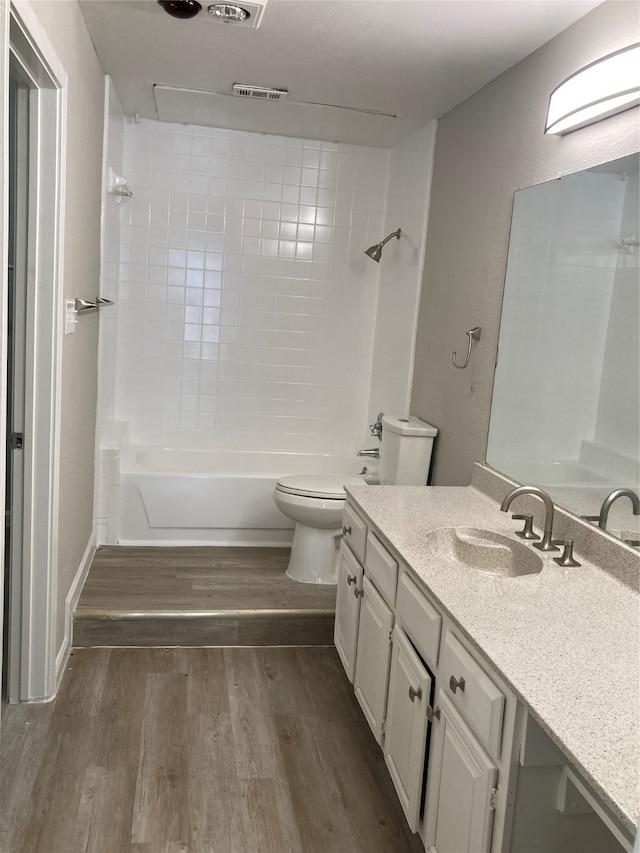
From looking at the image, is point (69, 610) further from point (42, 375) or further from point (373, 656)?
point (373, 656)

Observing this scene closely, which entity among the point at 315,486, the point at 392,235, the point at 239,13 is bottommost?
the point at 315,486

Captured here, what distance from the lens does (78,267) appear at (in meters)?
2.72

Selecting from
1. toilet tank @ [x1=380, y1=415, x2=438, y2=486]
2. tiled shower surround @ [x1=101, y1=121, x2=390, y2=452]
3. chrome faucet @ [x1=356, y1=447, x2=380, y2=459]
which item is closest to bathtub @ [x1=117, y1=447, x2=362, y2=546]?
chrome faucet @ [x1=356, y1=447, x2=380, y2=459]

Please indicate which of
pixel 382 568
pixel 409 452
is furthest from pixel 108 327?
pixel 382 568

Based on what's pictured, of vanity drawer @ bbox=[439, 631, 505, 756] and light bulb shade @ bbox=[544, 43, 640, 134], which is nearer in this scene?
vanity drawer @ bbox=[439, 631, 505, 756]

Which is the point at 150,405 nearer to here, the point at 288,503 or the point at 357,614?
the point at 288,503

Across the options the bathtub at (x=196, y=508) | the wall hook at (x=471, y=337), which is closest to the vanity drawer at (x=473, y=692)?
the wall hook at (x=471, y=337)

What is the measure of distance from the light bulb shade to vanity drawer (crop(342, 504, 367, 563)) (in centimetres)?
137

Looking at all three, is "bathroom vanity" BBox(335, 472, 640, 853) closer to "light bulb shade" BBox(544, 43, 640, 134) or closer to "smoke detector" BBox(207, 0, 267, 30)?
"light bulb shade" BBox(544, 43, 640, 134)

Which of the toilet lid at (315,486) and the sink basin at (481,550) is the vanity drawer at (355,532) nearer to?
the sink basin at (481,550)

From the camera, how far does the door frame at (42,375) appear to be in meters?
2.18

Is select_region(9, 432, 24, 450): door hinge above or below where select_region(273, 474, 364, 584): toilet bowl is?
above

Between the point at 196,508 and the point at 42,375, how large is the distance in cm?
168

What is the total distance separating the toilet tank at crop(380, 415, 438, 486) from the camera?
3309mm
